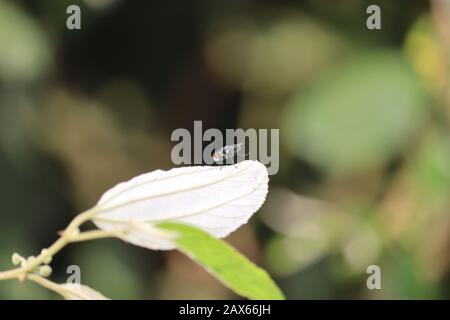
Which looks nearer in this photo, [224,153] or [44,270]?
[44,270]

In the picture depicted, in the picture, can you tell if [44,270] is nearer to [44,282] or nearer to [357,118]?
[44,282]

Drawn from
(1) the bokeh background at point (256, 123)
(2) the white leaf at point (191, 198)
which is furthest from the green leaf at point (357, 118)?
(2) the white leaf at point (191, 198)

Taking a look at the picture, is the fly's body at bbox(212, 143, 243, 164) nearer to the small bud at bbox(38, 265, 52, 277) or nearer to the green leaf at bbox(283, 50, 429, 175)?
the small bud at bbox(38, 265, 52, 277)

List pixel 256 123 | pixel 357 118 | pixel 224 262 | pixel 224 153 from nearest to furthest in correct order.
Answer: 1. pixel 224 262
2. pixel 224 153
3. pixel 357 118
4. pixel 256 123

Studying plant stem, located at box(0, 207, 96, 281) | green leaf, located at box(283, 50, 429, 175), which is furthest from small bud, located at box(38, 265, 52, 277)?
green leaf, located at box(283, 50, 429, 175)

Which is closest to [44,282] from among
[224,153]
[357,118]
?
[224,153]

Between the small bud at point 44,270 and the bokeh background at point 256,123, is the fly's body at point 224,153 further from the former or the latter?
the bokeh background at point 256,123
